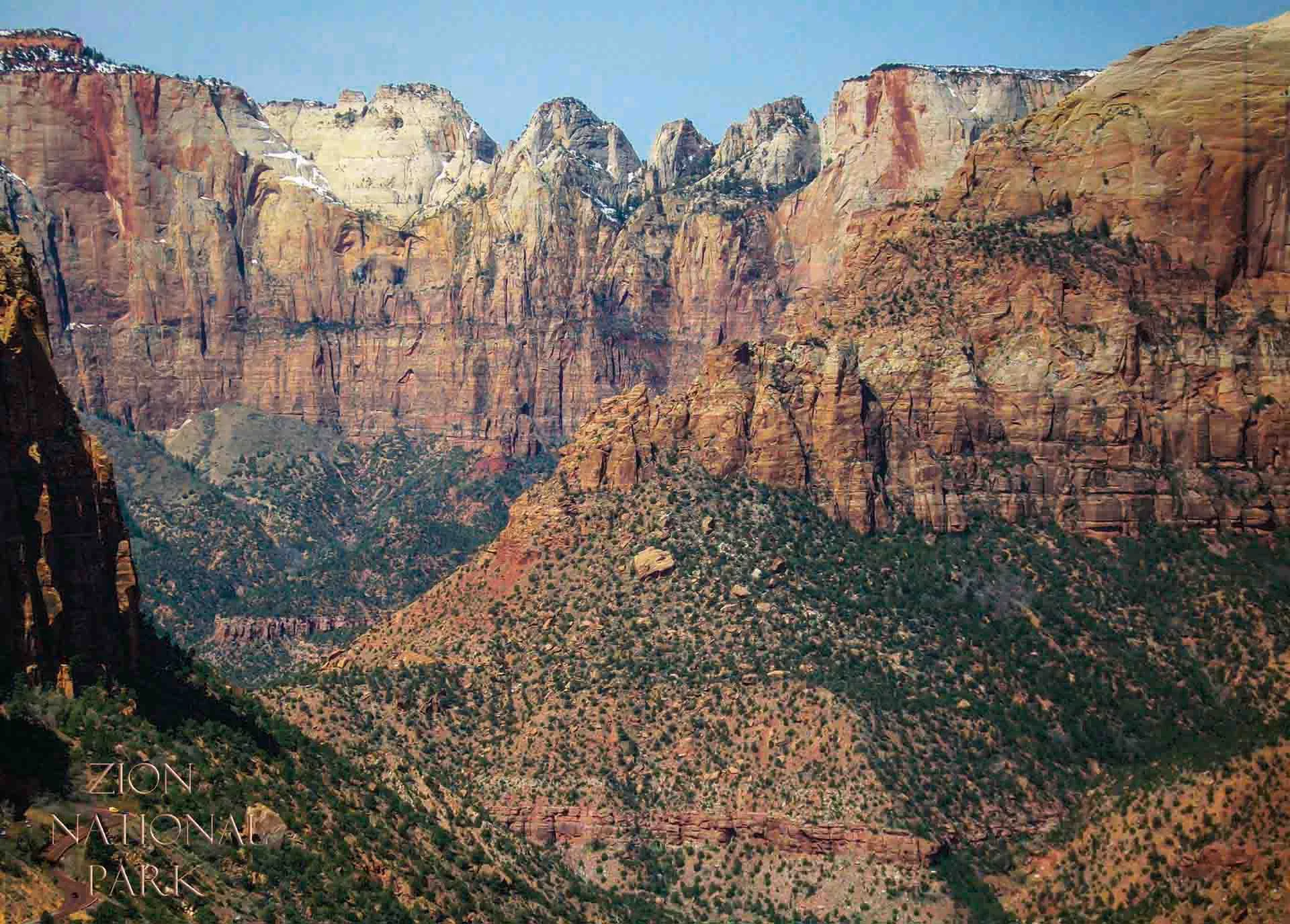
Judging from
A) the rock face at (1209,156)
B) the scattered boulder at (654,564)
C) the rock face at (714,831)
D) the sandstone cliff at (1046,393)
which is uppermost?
the rock face at (1209,156)

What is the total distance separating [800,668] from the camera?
5335 inches

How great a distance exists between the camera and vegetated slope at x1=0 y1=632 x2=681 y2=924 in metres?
Answer: 78.2

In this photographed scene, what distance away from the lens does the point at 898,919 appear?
12088cm

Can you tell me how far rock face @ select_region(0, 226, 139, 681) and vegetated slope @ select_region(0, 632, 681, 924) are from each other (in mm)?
1720

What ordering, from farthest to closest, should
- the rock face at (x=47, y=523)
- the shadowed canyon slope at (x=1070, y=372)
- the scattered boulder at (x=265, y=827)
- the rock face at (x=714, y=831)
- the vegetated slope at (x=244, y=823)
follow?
the shadowed canyon slope at (x=1070, y=372)
the rock face at (x=714, y=831)
the scattered boulder at (x=265, y=827)
the rock face at (x=47, y=523)
the vegetated slope at (x=244, y=823)

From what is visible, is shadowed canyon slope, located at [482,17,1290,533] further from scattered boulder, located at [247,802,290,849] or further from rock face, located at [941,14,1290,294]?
scattered boulder, located at [247,802,290,849]

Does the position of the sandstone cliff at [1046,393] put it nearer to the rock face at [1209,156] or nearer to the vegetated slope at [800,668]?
the rock face at [1209,156]

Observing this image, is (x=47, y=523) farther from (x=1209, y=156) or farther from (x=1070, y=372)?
(x=1209, y=156)

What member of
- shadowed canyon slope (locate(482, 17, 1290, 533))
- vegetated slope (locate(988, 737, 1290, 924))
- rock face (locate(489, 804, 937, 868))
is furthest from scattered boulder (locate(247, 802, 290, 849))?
shadowed canyon slope (locate(482, 17, 1290, 533))

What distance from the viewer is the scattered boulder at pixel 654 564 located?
14575 centimetres

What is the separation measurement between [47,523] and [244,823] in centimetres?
1327

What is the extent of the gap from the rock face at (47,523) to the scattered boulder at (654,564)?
55920mm

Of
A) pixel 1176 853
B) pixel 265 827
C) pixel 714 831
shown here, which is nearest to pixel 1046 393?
pixel 714 831

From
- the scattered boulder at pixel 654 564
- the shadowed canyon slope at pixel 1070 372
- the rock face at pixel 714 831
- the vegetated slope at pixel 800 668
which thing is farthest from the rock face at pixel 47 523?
the shadowed canyon slope at pixel 1070 372
